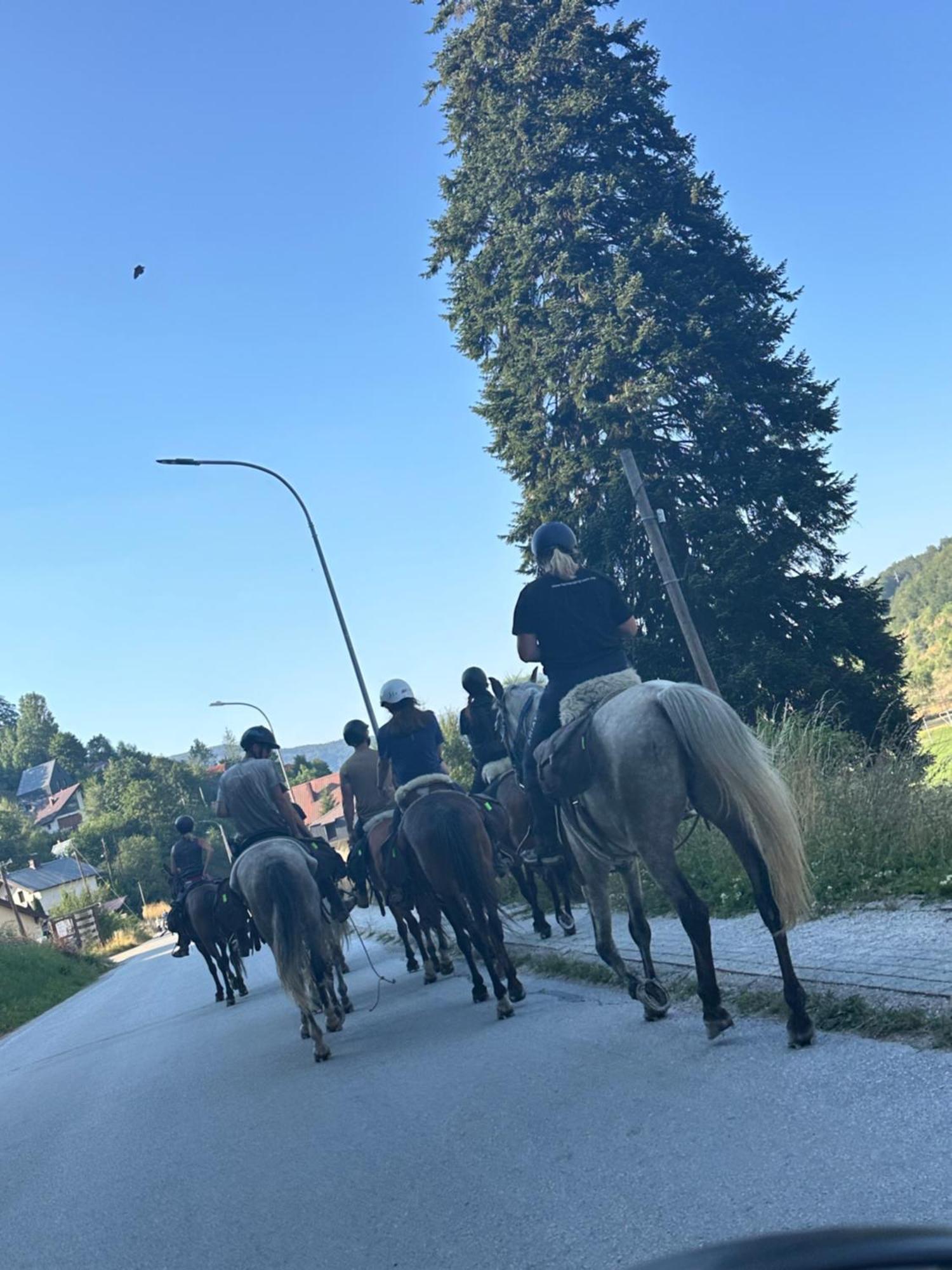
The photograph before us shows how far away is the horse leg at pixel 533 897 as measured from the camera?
11.9 m

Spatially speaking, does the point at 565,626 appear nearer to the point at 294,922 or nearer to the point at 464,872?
the point at 464,872

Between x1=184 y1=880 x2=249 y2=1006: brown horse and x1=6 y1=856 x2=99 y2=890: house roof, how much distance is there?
3167 inches

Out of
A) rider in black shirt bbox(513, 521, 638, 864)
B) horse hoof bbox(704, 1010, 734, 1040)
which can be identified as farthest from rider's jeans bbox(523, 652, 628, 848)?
horse hoof bbox(704, 1010, 734, 1040)

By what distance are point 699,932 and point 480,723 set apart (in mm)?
6813

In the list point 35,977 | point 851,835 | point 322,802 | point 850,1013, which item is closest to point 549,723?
point 850,1013

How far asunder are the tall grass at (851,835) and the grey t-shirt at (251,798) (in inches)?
140

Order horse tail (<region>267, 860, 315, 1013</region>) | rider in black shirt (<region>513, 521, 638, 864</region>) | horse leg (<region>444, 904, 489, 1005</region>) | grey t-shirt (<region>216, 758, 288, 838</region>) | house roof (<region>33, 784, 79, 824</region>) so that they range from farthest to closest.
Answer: house roof (<region>33, 784, 79, 824</region>) < grey t-shirt (<region>216, 758, 288, 838</region>) < horse tail (<region>267, 860, 315, 1013</region>) < horse leg (<region>444, 904, 489, 1005</region>) < rider in black shirt (<region>513, 521, 638, 864</region>)

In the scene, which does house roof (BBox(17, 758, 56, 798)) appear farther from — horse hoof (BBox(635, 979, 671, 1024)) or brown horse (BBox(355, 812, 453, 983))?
horse hoof (BBox(635, 979, 671, 1024))

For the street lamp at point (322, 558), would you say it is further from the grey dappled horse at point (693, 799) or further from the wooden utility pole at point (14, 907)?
the wooden utility pole at point (14, 907)

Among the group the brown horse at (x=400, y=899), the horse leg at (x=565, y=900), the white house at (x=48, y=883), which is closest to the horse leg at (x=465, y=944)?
the brown horse at (x=400, y=899)

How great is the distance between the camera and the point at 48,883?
9819cm

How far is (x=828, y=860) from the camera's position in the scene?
9.24m

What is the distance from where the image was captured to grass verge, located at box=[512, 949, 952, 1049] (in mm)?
4973

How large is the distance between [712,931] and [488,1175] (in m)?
4.31
